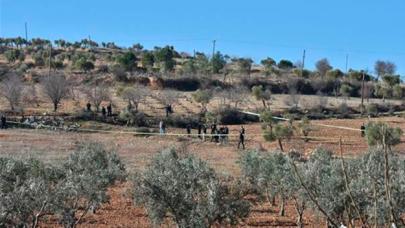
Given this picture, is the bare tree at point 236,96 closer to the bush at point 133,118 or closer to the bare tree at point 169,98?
the bare tree at point 169,98

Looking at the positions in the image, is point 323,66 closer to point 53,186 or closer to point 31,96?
point 31,96

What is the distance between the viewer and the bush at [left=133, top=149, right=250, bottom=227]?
16828 millimetres

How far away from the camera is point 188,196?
16.9 metres

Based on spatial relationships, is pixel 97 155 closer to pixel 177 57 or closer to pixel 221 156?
pixel 221 156

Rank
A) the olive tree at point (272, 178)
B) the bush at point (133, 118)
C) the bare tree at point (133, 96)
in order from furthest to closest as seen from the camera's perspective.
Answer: the bare tree at point (133, 96), the bush at point (133, 118), the olive tree at point (272, 178)

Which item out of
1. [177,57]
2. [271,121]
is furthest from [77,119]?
[177,57]

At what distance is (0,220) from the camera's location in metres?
13.6

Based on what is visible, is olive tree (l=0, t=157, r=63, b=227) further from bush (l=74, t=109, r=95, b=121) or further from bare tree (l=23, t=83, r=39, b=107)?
bare tree (l=23, t=83, r=39, b=107)

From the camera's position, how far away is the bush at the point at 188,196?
16828 mm

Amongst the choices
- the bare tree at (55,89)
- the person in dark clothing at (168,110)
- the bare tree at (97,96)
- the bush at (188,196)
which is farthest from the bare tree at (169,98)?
the bush at (188,196)

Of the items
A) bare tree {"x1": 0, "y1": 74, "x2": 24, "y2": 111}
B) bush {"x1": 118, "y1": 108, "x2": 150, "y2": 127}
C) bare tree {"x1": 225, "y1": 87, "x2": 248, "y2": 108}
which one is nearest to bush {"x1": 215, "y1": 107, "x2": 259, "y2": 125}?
bare tree {"x1": 225, "y1": 87, "x2": 248, "y2": 108}

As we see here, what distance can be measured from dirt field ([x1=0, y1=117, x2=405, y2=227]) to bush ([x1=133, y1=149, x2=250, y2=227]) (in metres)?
5.26

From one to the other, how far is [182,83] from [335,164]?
210 feet

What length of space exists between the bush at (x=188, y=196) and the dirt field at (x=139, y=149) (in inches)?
207
